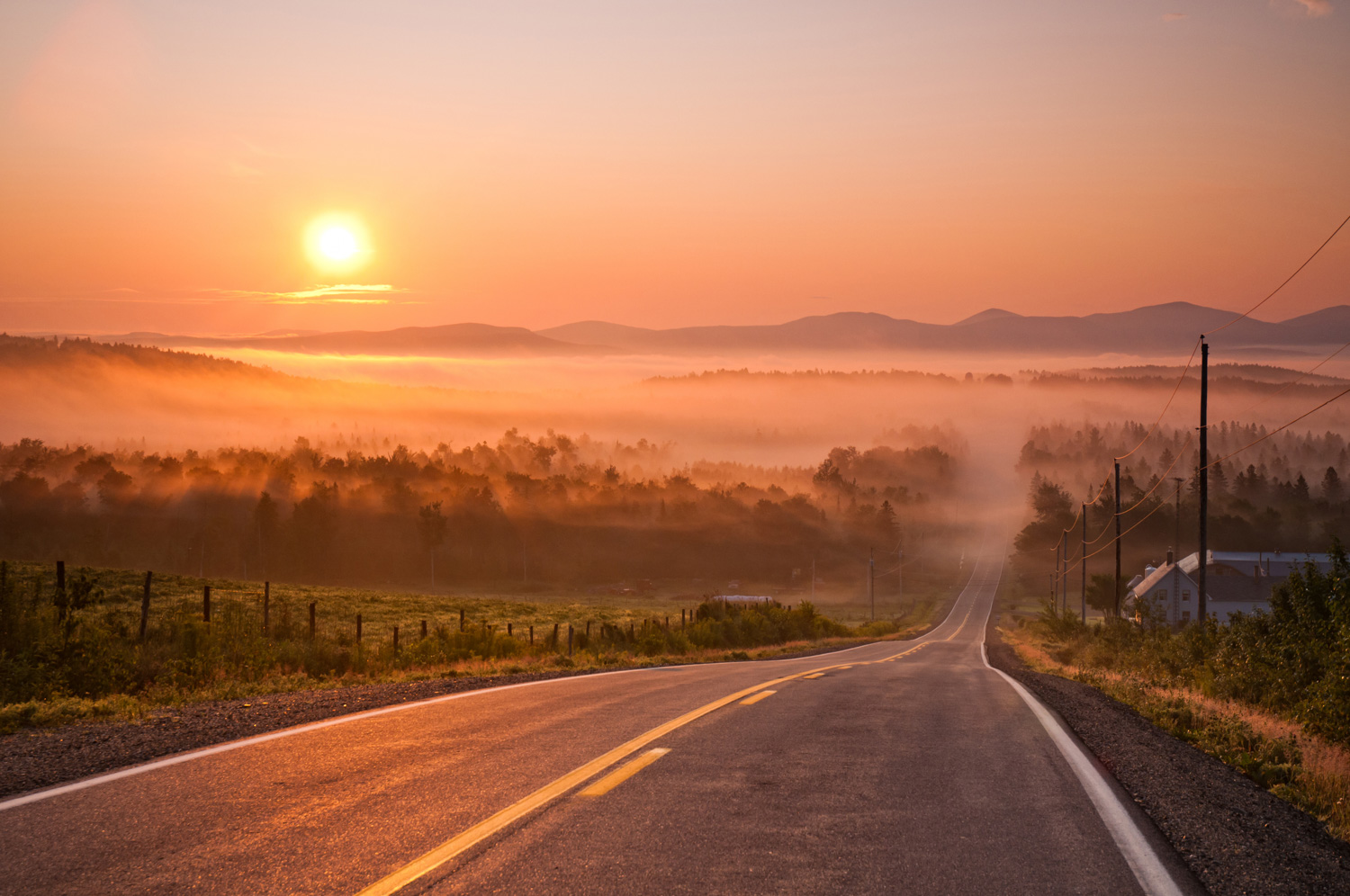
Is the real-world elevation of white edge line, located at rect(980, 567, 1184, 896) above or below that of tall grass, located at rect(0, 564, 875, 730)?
above

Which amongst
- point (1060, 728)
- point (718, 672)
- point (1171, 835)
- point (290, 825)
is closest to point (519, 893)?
point (290, 825)

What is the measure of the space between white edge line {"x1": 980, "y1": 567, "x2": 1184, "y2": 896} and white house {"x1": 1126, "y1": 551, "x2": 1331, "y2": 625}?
92363 mm

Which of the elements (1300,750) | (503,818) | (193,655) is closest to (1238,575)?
(1300,750)

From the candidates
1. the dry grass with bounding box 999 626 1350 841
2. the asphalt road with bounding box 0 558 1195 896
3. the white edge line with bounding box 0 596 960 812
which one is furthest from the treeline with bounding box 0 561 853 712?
the dry grass with bounding box 999 626 1350 841

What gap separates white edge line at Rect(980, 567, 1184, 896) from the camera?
5191 mm

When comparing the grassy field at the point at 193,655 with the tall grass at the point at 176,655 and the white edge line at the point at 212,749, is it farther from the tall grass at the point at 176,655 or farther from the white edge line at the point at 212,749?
the white edge line at the point at 212,749

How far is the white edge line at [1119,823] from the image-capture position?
5191 mm

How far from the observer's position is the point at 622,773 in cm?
738

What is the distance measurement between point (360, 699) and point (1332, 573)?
530 inches

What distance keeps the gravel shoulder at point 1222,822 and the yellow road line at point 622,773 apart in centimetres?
372

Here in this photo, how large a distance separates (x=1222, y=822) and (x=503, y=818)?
16.1 feet

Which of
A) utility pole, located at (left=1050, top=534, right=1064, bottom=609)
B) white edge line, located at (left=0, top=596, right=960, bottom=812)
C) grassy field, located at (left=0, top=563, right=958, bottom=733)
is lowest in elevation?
utility pole, located at (left=1050, top=534, right=1064, bottom=609)

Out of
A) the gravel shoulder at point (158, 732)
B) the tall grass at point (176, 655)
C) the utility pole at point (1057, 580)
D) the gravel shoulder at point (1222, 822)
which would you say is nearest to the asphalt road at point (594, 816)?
the gravel shoulder at point (1222, 822)

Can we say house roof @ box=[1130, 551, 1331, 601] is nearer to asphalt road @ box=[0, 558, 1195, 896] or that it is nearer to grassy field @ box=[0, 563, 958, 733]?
grassy field @ box=[0, 563, 958, 733]
